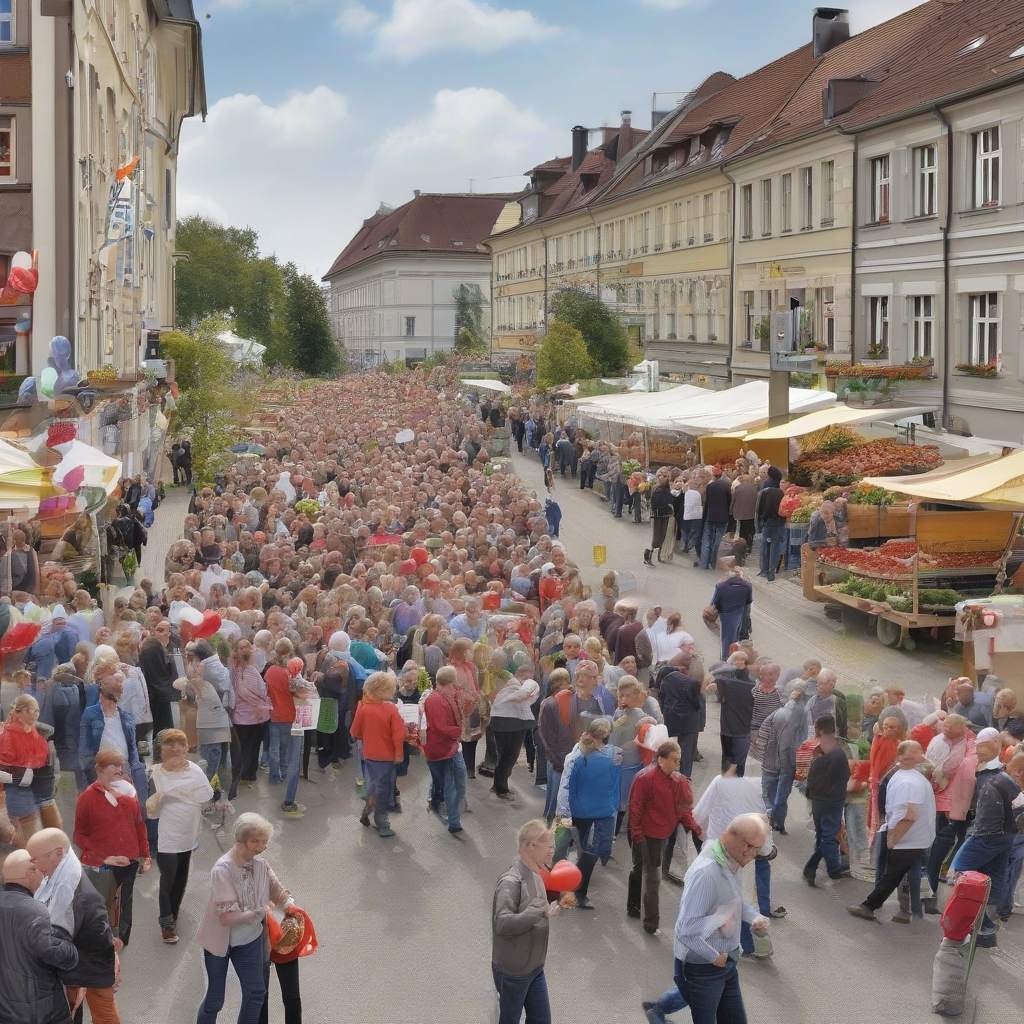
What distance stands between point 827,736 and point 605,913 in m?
2.02

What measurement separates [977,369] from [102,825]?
937 inches

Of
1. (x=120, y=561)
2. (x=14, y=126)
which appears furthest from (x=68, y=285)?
(x=120, y=561)

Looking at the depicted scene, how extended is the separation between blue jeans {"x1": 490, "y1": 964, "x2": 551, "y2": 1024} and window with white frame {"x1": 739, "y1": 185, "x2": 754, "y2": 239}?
37.5m

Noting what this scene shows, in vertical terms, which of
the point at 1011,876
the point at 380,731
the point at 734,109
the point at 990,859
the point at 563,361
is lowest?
the point at 1011,876

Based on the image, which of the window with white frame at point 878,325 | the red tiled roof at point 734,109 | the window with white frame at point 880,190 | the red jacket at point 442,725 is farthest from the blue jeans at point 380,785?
the red tiled roof at point 734,109

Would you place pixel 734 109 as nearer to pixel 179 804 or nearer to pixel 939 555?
pixel 939 555

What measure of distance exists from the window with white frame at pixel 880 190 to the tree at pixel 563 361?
49.0ft

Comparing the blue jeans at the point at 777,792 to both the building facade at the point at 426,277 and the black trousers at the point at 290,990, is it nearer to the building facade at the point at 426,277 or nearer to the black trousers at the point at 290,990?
the black trousers at the point at 290,990

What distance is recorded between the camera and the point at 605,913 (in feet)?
34.3

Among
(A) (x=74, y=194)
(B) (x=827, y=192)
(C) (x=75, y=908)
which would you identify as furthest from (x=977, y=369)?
(C) (x=75, y=908)

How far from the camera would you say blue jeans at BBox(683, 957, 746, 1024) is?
24.9ft

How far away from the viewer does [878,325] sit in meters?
35.0

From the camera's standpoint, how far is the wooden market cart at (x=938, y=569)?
716 inches

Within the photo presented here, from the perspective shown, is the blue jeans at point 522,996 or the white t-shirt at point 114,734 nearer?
the blue jeans at point 522,996
